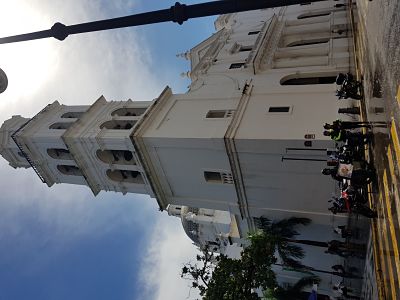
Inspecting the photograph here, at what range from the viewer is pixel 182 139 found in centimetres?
1873

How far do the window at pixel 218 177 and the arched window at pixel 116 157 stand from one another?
4169mm

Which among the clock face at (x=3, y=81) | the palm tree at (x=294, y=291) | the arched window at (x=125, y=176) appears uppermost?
the clock face at (x=3, y=81)

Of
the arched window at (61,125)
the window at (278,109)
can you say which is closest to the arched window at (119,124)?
the arched window at (61,125)

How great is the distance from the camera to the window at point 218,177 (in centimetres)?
1984

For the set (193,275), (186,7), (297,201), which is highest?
(186,7)

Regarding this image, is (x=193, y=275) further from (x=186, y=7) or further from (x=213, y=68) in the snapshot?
(x=186, y=7)

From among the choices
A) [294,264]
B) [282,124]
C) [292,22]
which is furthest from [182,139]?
[292,22]

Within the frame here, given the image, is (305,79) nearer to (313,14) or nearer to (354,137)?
(313,14)

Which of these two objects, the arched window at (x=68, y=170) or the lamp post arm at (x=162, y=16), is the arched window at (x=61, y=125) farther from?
the lamp post arm at (x=162, y=16)

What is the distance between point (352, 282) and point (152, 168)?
1142 cm

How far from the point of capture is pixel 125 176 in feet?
78.1

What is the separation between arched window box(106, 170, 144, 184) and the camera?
23263mm

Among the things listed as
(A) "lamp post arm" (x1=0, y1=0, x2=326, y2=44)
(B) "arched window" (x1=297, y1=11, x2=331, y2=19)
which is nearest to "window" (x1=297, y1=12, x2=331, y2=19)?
(B) "arched window" (x1=297, y1=11, x2=331, y2=19)

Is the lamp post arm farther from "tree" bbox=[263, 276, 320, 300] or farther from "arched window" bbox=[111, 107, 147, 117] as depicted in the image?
"tree" bbox=[263, 276, 320, 300]
